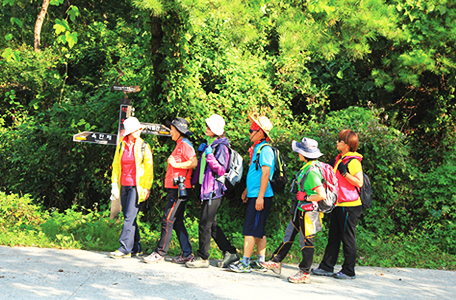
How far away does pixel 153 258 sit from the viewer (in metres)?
5.61

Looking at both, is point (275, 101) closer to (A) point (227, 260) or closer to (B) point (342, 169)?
(B) point (342, 169)

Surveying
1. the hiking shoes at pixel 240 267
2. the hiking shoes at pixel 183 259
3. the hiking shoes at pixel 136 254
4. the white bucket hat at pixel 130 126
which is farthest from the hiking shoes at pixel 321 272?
the white bucket hat at pixel 130 126

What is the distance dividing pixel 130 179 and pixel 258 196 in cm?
179

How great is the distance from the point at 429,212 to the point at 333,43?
340 cm

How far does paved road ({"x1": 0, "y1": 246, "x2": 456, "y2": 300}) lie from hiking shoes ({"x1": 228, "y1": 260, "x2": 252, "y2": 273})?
7 cm

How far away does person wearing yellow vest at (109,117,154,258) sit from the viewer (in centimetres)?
576

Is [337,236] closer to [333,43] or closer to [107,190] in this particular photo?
[333,43]

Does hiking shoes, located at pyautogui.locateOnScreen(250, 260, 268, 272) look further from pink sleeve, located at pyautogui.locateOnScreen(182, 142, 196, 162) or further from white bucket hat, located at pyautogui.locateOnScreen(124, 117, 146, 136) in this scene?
white bucket hat, located at pyautogui.locateOnScreen(124, 117, 146, 136)

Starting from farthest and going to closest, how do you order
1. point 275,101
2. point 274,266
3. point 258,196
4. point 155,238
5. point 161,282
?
1. point 275,101
2. point 155,238
3. point 274,266
4. point 258,196
5. point 161,282

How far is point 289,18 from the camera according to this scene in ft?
22.0

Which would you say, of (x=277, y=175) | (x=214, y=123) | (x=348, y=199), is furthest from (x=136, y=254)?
(x=348, y=199)

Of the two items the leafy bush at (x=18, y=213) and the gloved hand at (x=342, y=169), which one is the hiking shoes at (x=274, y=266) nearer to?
the gloved hand at (x=342, y=169)

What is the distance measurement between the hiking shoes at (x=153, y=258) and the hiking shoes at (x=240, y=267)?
0.95 metres

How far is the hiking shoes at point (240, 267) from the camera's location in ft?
17.6
